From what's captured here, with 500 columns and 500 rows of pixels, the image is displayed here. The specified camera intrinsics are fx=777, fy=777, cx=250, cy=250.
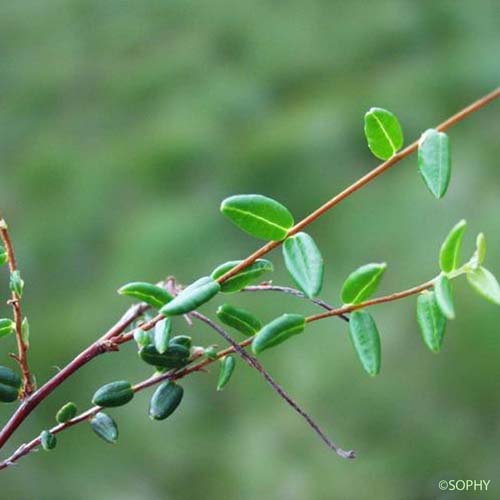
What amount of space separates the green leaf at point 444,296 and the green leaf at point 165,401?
138 mm

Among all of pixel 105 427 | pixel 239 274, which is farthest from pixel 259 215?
pixel 105 427

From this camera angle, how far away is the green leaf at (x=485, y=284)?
351mm

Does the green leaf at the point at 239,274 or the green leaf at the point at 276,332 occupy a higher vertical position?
the green leaf at the point at 239,274

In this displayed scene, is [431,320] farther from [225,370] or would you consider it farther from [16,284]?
[16,284]

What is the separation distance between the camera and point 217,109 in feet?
5.48

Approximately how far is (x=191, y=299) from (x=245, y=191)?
1.13 m

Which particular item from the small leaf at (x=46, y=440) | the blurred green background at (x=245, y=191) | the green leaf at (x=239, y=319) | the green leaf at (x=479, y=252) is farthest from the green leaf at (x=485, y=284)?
the blurred green background at (x=245, y=191)

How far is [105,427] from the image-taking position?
15.8 inches

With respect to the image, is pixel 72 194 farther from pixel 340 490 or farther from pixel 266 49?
pixel 340 490

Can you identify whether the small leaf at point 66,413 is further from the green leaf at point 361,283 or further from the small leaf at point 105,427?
the green leaf at point 361,283

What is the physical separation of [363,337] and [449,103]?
51.0 inches

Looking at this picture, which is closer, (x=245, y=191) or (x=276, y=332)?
(x=276, y=332)

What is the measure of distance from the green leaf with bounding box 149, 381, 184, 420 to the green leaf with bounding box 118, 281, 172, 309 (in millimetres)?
50

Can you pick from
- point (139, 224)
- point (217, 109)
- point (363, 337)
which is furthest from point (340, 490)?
point (217, 109)
